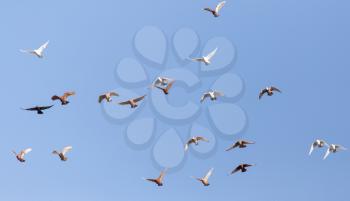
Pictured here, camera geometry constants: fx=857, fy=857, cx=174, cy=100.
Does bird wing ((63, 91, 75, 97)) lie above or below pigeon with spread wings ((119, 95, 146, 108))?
below

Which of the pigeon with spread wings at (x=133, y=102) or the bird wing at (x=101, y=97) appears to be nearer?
the pigeon with spread wings at (x=133, y=102)

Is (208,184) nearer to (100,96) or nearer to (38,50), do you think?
(100,96)

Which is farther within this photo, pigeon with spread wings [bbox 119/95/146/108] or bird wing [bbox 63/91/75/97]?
pigeon with spread wings [bbox 119/95/146/108]

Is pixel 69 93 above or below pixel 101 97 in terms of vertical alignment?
below

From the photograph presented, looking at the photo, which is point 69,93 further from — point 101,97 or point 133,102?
point 133,102

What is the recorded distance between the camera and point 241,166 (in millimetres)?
115875

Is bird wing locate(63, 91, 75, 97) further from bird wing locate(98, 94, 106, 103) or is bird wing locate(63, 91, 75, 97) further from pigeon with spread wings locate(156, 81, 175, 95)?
pigeon with spread wings locate(156, 81, 175, 95)

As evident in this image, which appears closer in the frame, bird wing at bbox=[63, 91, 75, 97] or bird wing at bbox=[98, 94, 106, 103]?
bird wing at bbox=[63, 91, 75, 97]

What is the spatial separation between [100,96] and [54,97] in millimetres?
7024

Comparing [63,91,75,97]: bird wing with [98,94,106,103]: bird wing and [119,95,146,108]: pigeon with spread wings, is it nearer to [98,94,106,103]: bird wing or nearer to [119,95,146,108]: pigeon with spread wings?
[98,94,106,103]: bird wing

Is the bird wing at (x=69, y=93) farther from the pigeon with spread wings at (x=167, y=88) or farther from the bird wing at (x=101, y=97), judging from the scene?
the pigeon with spread wings at (x=167, y=88)

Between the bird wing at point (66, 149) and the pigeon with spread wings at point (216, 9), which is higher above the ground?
the pigeon with spread wings at point (216, 9)

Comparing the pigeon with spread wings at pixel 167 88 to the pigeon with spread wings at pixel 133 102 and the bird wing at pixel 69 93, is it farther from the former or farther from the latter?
the bird wing at pixel 69 93

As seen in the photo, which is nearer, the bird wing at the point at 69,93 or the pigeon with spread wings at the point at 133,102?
the bird wing at the point at 69,93
